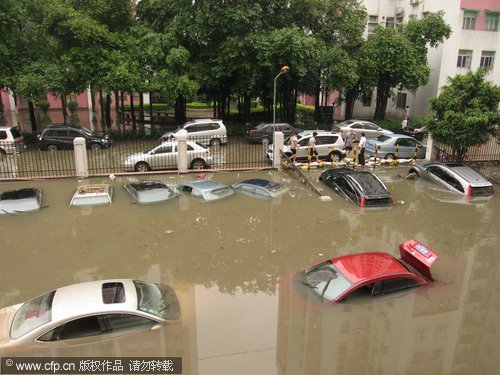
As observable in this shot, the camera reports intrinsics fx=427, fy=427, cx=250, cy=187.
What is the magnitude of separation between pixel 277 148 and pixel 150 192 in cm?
709

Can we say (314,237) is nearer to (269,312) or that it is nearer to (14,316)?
(269,312)

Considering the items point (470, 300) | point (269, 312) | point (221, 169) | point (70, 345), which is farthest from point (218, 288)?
point (221, 169)

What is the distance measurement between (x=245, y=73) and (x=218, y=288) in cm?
1851

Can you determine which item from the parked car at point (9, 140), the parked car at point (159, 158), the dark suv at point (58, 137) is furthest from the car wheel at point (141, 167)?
the parked car at point (9, 140)

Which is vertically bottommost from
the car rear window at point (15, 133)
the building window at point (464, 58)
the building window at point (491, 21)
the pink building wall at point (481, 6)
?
the car rear window at point (15, 133)

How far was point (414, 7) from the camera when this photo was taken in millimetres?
35312

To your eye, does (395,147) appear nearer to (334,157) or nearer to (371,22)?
(334,157)

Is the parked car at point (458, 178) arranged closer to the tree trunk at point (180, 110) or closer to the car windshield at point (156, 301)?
the car windshield at point (156, 301)

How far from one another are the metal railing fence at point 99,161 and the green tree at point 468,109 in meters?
7.96

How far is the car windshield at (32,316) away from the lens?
686 centimetres

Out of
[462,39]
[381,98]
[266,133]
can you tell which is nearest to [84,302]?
[266,133]

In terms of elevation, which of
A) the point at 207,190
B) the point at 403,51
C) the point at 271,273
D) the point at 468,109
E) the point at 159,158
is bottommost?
the point at 271,273

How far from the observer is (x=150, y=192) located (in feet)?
48.3

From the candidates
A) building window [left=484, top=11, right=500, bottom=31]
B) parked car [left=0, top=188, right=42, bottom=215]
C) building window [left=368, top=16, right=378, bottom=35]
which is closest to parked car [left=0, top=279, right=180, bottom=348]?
parked car [left=0, top=188, right=42, bottom=215]
